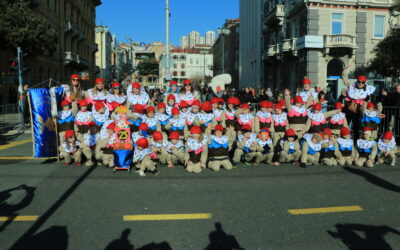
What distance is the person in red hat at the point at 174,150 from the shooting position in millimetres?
7617

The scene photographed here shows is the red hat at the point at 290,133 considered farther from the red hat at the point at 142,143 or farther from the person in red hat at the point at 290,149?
the red hat at the point at 142,143

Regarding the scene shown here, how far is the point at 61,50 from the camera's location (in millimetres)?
37062

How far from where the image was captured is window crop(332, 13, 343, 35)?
87.7ft

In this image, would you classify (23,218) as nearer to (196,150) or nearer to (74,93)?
(196,150)

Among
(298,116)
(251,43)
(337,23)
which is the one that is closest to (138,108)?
(298,116)

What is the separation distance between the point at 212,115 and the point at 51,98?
368 centimetres

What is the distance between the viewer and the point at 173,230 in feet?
13.8

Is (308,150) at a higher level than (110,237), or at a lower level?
higher

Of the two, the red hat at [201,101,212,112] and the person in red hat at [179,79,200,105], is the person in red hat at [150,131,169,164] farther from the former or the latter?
the person in red hat at [179,79,200,105]

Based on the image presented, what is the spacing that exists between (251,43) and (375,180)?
4161 centimetres

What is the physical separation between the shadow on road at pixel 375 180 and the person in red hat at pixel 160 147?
3.87 metres

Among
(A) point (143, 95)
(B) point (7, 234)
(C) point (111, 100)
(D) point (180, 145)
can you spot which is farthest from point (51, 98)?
(B) point (7, 234)

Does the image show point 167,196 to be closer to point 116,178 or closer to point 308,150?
point 116,178

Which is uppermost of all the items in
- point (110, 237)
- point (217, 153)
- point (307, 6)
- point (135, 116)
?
point (307, 6)
